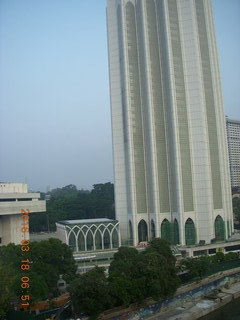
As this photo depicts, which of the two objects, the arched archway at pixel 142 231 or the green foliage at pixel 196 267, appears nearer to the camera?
the green foliage at pixel 196 267

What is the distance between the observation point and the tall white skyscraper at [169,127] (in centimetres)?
4975

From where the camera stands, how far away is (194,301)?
106 ft

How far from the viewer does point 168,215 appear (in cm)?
5091

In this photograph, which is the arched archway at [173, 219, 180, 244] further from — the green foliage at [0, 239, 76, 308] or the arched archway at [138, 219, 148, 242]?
the green foliage at [0, 239, 76, 308]

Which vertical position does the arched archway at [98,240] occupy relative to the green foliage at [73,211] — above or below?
below

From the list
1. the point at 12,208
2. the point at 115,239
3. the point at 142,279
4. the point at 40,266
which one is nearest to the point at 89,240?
the point at 115,239

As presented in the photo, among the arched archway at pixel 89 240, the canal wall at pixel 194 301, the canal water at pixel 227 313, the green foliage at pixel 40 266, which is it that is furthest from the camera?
the arched archway at pixel 89 240

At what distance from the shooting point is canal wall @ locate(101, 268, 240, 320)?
2757cm

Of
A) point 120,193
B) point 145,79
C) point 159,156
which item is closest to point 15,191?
point 120,193

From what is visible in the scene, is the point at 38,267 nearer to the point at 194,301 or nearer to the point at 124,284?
the point at 124,284

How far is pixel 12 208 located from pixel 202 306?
78.6 ft

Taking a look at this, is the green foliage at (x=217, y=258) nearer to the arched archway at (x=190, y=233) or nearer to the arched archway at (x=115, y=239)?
→ the arched archway at (x=190, y=233)

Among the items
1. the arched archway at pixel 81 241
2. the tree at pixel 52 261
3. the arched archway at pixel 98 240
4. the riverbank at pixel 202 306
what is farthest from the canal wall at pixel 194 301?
the arched archway at pixel 81 241

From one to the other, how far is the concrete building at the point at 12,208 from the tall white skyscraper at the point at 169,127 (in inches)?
529
